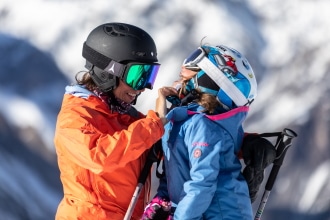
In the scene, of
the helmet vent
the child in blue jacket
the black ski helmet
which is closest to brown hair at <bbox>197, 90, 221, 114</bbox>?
the child in blue jacket

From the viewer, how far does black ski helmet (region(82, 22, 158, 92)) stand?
8.05 ft

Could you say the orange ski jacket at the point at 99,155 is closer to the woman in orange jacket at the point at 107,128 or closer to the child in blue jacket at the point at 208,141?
the woman in orange jacket at the point at 107,128

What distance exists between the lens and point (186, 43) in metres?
5.55

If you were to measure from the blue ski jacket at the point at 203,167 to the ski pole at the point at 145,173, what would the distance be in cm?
5

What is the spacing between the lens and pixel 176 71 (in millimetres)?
5332

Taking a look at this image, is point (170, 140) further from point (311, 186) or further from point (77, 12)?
point (77, 12)

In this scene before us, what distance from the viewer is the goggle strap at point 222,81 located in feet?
7.67

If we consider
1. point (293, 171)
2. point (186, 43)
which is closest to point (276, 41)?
point (186, 43)

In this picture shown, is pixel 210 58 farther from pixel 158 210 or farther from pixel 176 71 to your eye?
pixel 176 71

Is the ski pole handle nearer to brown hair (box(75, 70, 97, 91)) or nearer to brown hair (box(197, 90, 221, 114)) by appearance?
brown hair (box(197, 90, 221, 114))

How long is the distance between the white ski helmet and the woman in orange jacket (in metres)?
0.15

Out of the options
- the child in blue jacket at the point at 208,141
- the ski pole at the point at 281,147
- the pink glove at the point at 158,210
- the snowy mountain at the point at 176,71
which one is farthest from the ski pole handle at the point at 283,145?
the snowy mountain at the point at 176,71

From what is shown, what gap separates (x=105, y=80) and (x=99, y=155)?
1.35 ft

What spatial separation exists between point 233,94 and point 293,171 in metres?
2.99
